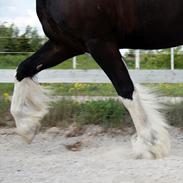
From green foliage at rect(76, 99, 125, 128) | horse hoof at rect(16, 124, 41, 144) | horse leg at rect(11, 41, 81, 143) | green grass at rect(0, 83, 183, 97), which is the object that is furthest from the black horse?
green grass at rect(0, 83, 183, 97)

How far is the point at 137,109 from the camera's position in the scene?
4.89 meters

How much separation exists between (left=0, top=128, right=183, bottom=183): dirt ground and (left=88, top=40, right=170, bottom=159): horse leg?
0.41 feet

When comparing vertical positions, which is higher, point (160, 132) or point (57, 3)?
point (57, 3)

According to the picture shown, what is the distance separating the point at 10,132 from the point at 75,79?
1888 millimetres

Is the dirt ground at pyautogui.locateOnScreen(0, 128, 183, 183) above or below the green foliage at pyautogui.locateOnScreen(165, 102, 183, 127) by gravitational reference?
above

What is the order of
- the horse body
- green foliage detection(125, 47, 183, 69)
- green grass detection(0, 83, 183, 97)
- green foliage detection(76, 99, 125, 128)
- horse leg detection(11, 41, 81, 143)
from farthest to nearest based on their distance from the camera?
green foliage detection(125, 47, 183, 69) < green grass detection(0, 83, 183, 97) < green foliage detection(76, 99, 125, 128) < horse leg detection(11, 41, 81, 143) < the horse body

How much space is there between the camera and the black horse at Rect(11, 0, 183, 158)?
475 centimetres

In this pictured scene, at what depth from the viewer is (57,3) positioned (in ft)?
15.8

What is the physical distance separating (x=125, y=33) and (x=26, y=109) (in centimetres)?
132

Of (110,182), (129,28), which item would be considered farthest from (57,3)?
(110,182)

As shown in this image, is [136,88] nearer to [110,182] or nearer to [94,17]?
[94,17]

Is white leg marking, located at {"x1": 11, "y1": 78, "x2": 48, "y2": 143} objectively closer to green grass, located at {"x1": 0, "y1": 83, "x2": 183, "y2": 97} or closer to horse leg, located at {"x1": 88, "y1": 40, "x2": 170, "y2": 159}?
horse leg, located at {"x1": 88, "y1": 40, "x2": 170, "y2": 159}

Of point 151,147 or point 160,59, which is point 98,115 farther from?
point 160,59

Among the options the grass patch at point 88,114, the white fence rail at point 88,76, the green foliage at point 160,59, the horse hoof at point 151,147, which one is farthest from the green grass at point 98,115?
the green foliage at point 160,59
